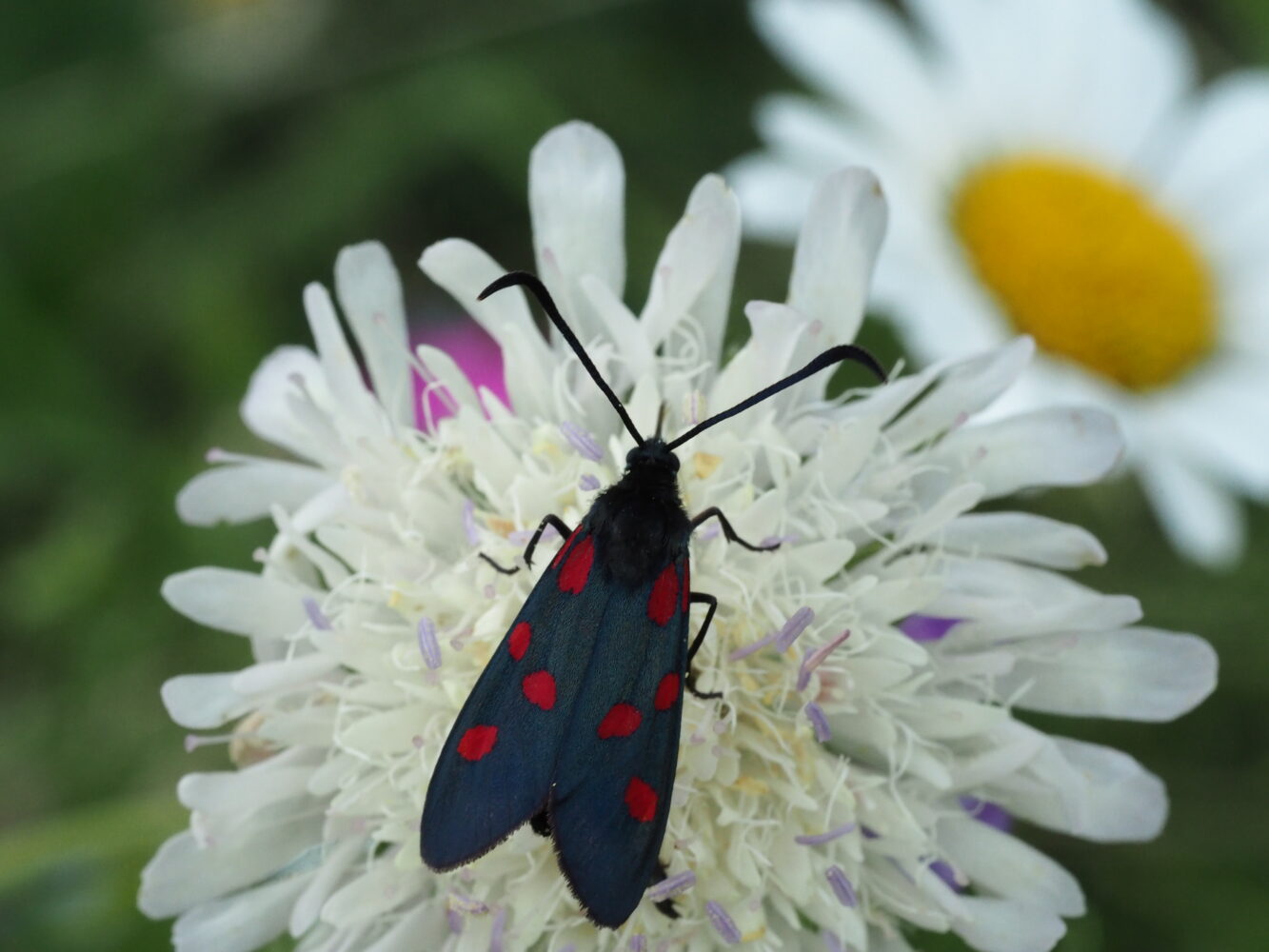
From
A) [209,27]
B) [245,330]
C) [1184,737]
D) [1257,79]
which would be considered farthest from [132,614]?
[1257,79]

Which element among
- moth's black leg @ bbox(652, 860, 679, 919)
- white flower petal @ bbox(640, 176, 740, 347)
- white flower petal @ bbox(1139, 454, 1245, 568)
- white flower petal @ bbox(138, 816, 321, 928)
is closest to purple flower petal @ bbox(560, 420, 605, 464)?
white flower petal @ bbox(640, 176, 740, 347)

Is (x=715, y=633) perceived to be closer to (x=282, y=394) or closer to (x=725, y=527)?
(x=725, y=527)

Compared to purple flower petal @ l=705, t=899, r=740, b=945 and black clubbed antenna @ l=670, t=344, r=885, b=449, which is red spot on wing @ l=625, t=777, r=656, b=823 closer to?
purple flower petal @ l=705, t=899, r=740, b=945

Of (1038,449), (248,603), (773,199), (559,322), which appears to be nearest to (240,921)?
(248,603)

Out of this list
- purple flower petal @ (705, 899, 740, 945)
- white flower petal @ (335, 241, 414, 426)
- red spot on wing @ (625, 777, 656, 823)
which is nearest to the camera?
red spot on wing @ (625, 777, 656, 823)

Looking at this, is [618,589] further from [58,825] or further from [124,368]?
[124,368]

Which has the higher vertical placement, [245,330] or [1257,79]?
[245,330]
